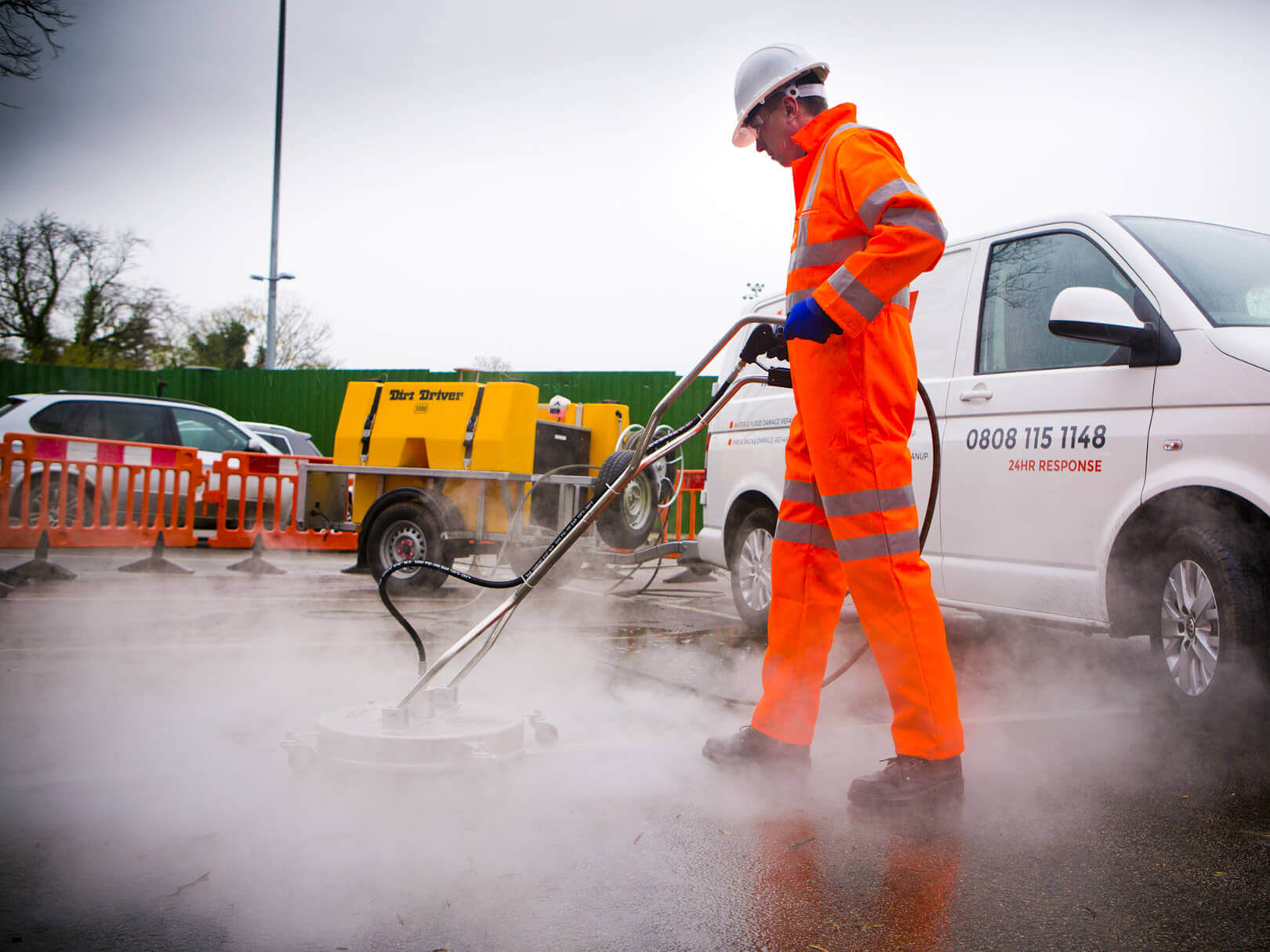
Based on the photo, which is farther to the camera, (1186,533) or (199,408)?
(199,408)

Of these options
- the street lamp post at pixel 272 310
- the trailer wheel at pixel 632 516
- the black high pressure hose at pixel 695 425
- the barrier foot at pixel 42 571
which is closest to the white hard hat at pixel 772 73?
the black high pressure hose at pixel 695 425

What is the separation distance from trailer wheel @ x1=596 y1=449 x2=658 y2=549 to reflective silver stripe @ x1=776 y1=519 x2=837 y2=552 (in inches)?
154

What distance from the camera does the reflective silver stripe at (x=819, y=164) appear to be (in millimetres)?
2840

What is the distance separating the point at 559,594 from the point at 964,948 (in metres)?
5.74

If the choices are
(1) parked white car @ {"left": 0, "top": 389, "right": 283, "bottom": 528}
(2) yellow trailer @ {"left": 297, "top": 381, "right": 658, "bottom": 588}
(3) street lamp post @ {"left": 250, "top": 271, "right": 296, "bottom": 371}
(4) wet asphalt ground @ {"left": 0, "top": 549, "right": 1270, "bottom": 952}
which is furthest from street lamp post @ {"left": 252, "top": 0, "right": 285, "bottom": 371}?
(4) wet asphalt ground @ {"left": 0, "top": 549, "right": 1270, "bottom": 952}

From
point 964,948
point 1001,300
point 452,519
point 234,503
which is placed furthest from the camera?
point 234,503

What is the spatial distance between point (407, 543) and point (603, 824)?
4972 mm

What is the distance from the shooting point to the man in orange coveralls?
8.61 ft

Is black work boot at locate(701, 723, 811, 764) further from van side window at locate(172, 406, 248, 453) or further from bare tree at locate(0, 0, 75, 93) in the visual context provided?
van side window at locate(172, 406, 248, 453)

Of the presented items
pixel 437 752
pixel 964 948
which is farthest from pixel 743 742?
pixel 964 948

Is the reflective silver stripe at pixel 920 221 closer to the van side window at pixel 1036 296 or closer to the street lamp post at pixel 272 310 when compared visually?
the van side window at pixel 1036 296

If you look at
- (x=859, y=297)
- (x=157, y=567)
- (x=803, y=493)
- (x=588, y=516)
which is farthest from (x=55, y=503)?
(x=859, y=297)

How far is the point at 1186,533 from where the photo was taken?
3.41 metres

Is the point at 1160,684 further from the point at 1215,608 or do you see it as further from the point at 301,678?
the point at 301,678
